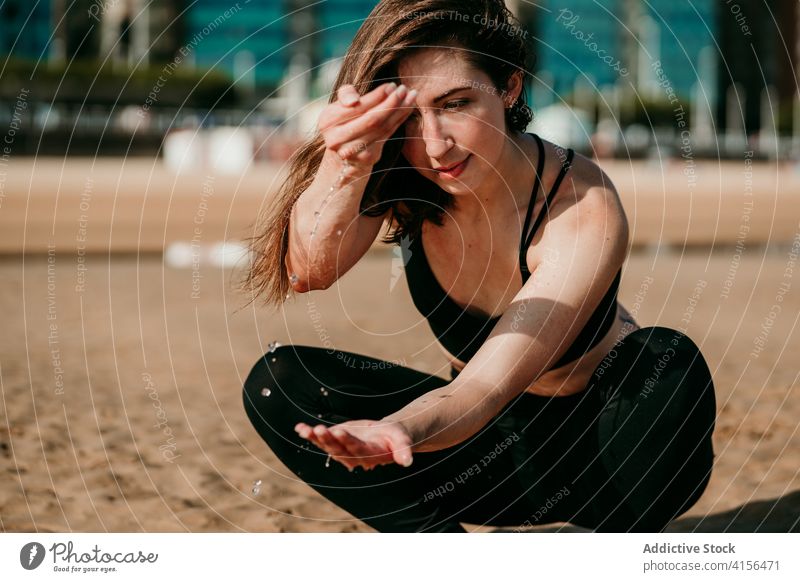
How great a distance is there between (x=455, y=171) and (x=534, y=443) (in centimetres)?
100

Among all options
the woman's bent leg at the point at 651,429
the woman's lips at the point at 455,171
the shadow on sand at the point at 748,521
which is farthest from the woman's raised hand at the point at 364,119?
the shadow on sand at the point at 748,521

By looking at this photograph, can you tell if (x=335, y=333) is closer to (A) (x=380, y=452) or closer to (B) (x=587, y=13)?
(A) (x=380, y=452)

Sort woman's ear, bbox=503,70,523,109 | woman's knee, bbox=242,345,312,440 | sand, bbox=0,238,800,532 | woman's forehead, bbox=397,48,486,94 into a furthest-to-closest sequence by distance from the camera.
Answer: sand, bbox=0,238,800,532 → woman's knee, bbox=242,345,312,440 → woman's ear, bbox=503,70,523,109 → woman's forehead, bbox=397,48,486,94

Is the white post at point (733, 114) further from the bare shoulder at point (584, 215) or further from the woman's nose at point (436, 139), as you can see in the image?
the woman's nose at point (436, 139)

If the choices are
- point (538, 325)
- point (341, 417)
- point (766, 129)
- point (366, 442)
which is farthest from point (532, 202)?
point (766, 129)

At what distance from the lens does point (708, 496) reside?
4.72 m

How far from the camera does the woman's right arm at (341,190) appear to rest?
2.49 metres

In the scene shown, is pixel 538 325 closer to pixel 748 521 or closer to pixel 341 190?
pixel 341 190

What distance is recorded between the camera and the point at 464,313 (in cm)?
334

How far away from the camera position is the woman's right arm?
2.49m

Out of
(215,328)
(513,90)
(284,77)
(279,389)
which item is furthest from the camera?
(284,77)

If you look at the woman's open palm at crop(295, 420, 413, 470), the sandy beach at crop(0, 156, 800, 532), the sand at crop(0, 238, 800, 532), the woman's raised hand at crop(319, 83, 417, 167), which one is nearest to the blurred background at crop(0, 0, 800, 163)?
the sandy beach at crop(0, 156, 800, 532)

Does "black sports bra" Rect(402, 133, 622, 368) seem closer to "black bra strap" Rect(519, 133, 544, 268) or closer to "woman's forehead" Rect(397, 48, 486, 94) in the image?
"black bra strap" Rect(519, 133, 544, 268)
